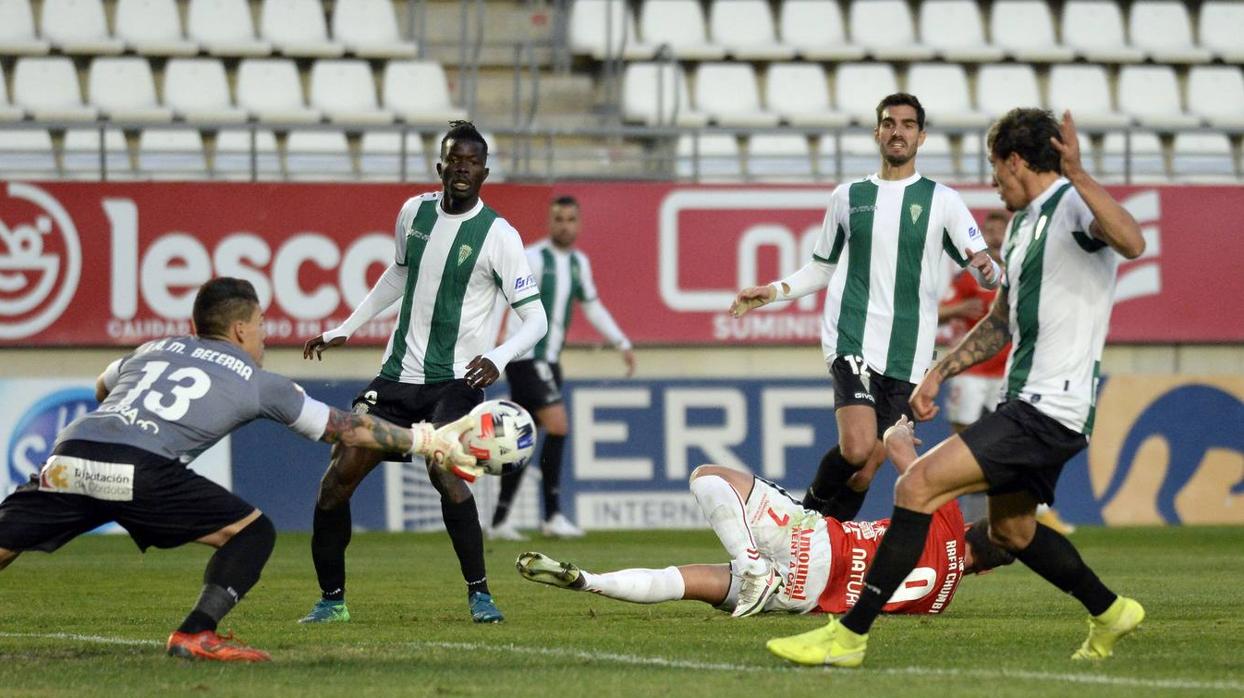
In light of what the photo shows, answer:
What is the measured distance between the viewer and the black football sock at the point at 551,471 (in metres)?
15.1

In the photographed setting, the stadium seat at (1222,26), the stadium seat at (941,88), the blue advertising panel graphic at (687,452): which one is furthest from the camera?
the stadium seat at (1222,26)

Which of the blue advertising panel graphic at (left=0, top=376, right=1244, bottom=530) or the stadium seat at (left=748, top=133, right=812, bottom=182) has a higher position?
the stadium seat at (left=748, top=133, right=812, bottom=182)

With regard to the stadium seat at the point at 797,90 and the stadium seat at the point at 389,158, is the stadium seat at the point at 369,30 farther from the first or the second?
the stadium seat at the point at 797,90

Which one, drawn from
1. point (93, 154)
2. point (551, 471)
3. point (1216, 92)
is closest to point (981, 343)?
point (551, 471)

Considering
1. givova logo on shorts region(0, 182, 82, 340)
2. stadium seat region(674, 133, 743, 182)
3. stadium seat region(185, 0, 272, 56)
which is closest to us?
givova logo on shorts region(0, 182, 82, 340)

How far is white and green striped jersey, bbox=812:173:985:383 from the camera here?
959 cm

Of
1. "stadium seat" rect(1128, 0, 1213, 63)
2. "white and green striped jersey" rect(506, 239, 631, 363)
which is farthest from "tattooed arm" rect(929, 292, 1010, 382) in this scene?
"stadium seat" rect(1128, 0, 1213, 63)

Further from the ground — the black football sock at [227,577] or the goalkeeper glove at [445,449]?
the goalkeeper glove at [445,449]

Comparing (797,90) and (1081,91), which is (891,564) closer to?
(797,90)

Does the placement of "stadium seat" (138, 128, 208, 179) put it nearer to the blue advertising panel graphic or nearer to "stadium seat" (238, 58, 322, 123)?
"stadium seat" (238, 58, 322, 123)

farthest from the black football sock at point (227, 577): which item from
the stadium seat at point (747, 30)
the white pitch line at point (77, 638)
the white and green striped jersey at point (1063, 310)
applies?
the stadium seat at point (747, 30)

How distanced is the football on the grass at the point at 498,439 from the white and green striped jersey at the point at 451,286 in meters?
1.73

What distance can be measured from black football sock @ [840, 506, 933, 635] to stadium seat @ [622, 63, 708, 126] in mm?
12940

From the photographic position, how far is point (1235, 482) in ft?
55.4
